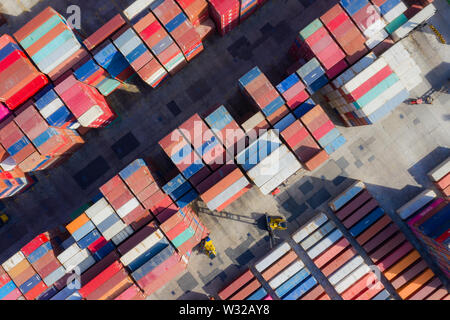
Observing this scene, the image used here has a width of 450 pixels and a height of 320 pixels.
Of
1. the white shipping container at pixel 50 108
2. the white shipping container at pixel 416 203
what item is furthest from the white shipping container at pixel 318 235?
the white shipping container at pixel 50 108

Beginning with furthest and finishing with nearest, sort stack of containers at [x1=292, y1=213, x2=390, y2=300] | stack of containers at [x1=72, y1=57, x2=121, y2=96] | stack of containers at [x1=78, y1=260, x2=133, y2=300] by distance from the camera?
stack of containers at [x1=292, y1=213, x2=390, y2=300] < stack of containers at [x1=72, y1=57, x2=121, y2=96] < stack of containers at [x1=78, y1=260, x2=133, y2=300]

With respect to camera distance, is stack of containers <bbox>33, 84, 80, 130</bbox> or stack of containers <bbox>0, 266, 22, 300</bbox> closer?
stack of containers <bbox>33, 84, 80, 130</bbox>

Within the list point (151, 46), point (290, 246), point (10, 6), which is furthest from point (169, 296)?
point (10, 6)

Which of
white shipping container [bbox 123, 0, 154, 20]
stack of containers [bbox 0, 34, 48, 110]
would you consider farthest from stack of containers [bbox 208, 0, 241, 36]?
stack of containers [bbox 0, 34, 48, 110]

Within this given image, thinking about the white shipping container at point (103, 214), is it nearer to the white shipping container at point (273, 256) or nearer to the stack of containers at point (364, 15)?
the white shipping container at point (273, 256)

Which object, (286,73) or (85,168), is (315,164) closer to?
(286,73)

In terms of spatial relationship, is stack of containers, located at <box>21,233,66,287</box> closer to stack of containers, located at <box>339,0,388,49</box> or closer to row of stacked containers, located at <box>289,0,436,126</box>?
row of stacked containers, located at <box>289,0,436,126</box>

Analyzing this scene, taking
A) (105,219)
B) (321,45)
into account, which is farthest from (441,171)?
(105,219)
